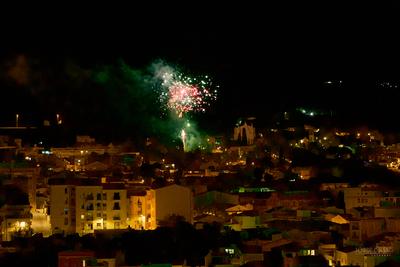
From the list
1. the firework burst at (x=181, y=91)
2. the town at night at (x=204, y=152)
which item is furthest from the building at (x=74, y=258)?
the firework burst at (x=181, y=91)

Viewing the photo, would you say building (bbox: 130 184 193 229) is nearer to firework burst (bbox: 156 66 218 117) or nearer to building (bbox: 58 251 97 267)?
building (bbox: 58 251 97 267)

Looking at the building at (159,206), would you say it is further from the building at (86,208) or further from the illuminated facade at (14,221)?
the illuminated facade at (14,221)

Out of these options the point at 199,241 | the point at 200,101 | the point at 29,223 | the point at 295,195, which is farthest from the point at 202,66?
the point at 199,241

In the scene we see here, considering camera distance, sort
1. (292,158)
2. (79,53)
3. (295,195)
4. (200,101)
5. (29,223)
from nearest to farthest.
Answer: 1. (29,223)
2. (295,195)
3. (292,158)
4. (200,101)
5. (79,53)

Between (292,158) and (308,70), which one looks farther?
(308,70)

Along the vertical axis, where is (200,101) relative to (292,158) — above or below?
above

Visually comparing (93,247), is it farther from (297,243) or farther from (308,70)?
(308,70)

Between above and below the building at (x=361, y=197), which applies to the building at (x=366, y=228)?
below

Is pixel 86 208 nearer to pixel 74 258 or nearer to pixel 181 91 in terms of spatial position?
pixel 74 258
